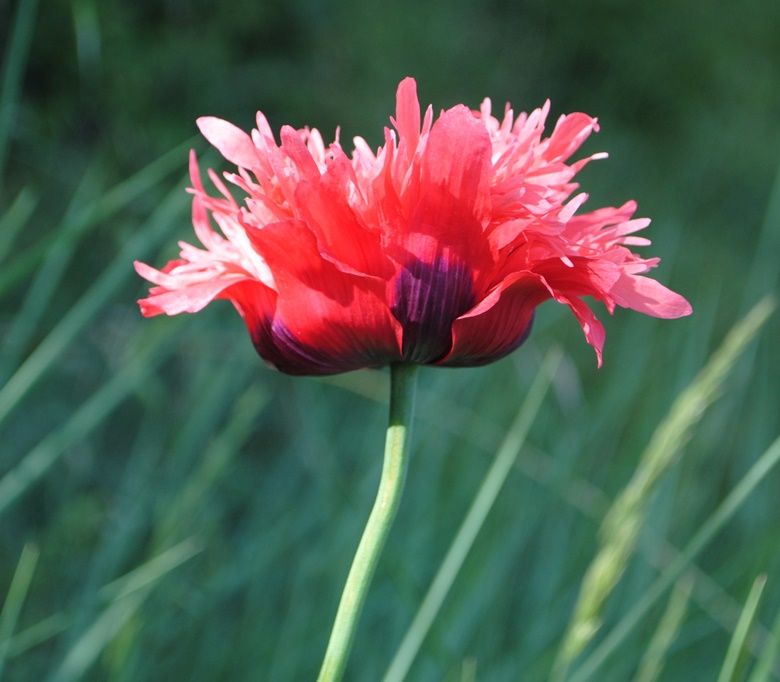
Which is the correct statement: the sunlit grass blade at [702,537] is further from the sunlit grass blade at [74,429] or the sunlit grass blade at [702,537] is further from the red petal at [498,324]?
the sunlit grass blade at [74,429]

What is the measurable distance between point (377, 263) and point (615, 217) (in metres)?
0.10

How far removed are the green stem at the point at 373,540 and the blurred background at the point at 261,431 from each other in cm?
11

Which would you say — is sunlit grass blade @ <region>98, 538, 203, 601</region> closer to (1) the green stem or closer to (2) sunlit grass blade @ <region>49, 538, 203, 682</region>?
(2) sunlit grass blade @ <region>49, 538, 203, 682</region>

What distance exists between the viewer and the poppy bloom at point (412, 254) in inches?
11.6

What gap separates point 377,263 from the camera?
0.31 meters

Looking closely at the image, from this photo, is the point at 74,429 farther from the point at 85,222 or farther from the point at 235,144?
the point at 235,144

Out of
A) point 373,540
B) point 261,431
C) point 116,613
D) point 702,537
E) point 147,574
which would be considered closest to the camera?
point 373,540

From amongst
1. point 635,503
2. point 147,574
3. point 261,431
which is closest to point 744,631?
point 635,503

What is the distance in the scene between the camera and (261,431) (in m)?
1.54

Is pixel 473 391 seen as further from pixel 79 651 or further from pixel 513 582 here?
pixel 79 651

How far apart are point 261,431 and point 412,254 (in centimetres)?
126

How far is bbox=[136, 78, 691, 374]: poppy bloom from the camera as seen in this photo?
0.97 ft

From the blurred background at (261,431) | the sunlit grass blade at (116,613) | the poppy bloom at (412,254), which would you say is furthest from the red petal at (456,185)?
the sunlit grass blade at (116,613)

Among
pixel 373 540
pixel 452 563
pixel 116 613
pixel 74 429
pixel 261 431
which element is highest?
pixel 373 540
